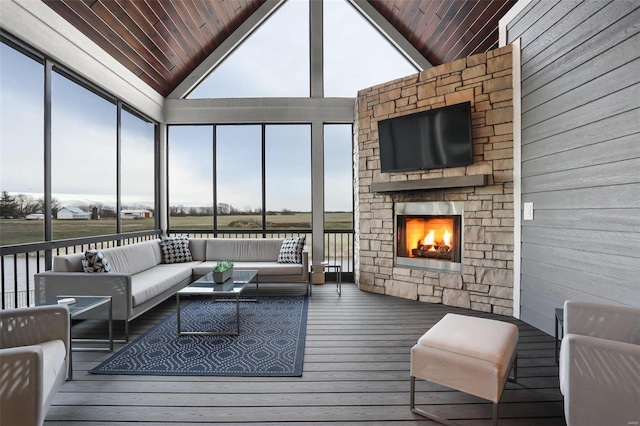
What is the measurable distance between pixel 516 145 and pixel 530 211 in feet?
2.50

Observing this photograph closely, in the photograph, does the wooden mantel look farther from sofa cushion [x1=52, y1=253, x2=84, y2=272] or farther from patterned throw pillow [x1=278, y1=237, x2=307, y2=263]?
sofa cushion [x1=52, y1=253, x2=84, y2=272]

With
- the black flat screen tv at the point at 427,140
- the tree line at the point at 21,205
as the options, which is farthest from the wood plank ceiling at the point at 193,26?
the tree line at the point at 21,205

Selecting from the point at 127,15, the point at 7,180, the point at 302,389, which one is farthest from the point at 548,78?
the point at 7,180

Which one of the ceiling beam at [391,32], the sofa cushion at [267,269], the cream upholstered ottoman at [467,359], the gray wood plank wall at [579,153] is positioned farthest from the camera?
the ceiling beam at [391,32]

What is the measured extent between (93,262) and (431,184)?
153 inches

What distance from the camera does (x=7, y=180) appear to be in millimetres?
2654

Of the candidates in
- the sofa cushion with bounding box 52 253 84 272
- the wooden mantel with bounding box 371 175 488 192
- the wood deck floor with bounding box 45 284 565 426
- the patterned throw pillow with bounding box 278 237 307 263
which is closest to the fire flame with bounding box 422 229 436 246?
the wooden mantel with bounding box 371 175 488 192

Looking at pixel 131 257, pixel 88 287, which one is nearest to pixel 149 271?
pixel 131 257

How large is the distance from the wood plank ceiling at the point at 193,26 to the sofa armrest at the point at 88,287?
2667 mm

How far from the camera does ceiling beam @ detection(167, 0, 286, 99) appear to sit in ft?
16.4

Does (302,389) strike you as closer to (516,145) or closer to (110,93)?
(516,145)

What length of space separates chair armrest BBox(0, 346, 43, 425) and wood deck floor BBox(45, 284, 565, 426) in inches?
19.5

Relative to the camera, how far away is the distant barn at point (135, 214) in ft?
14.1

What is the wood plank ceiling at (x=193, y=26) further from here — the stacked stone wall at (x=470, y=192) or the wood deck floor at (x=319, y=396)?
the wood deck floor at (x=319, y=396)
